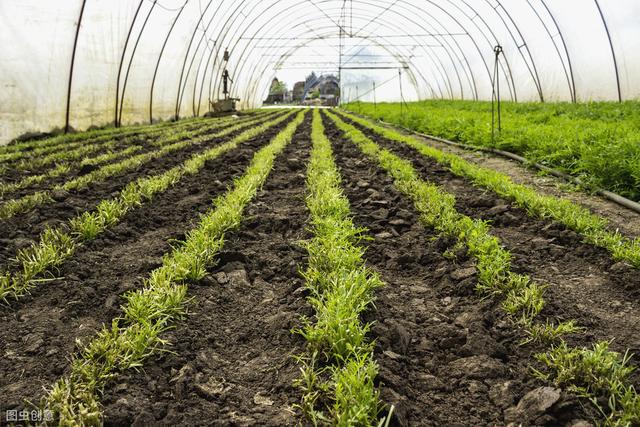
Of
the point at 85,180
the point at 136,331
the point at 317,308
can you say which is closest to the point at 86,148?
the point at 85,180

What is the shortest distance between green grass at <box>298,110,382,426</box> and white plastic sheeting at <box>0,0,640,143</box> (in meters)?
8.35

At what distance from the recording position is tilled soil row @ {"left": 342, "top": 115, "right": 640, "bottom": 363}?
234 cm

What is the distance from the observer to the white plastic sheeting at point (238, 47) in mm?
9570

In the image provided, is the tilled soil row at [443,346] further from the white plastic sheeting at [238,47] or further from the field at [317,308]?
the white plastic sheeting at [238,47]

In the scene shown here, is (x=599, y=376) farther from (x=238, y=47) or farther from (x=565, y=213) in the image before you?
(x=238, y=47)

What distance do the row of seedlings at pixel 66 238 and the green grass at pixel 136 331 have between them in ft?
2.10

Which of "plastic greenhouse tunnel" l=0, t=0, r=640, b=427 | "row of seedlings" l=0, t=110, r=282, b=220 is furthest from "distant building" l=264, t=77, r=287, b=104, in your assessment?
"plastic greenhouse tunnel" l=0, t=0, r=640, b=427

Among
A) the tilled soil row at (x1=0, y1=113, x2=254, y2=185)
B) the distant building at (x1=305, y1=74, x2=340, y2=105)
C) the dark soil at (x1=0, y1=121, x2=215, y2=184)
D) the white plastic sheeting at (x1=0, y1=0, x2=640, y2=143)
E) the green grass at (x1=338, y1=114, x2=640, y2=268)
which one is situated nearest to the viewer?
the green grass at (x1=338, y1=114, x2=640, y2=268)

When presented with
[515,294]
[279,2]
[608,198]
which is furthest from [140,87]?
[515,294]

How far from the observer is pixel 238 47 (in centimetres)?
2525

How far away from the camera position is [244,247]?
3.52m

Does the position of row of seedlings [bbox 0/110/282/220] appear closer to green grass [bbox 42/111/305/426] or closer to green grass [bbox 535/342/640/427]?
green grass [bbox 42/111/305/426]

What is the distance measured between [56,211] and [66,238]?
1025mm

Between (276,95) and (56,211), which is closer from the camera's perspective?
(56,211)
